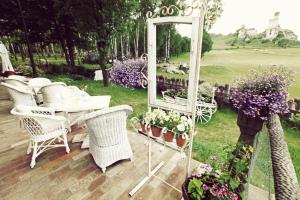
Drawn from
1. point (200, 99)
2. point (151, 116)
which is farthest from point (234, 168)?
point (200, 99)

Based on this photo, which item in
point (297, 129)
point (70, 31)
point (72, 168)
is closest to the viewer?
point (72, 168)

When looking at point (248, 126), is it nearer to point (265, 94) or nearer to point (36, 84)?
point (265, 94)

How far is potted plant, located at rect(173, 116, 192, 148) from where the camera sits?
1808 millimetres

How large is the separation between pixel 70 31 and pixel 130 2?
15.6 ft

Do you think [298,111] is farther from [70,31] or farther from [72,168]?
[70,31]

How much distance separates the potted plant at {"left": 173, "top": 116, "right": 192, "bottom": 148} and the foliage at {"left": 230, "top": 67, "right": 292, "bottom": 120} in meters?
0.56

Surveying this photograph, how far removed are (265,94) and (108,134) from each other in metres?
1.93

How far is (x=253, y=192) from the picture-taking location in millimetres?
2111

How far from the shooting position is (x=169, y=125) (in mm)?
1929

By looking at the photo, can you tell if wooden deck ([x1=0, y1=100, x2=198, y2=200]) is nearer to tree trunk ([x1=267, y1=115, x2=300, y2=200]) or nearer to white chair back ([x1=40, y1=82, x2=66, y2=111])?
white chair back ([x1=40, y1=82, x2=66, y2=111])

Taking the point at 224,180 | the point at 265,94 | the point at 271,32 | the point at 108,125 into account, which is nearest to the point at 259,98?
the point at 265,94

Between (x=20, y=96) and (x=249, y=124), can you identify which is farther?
(x=20, y=96)

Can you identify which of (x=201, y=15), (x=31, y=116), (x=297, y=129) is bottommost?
(x=297, y=129)

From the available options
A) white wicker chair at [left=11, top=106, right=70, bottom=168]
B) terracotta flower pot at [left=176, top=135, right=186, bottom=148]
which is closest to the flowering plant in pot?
terracotta flower pot at [left=176, top=135, right=186, bottom=148]
